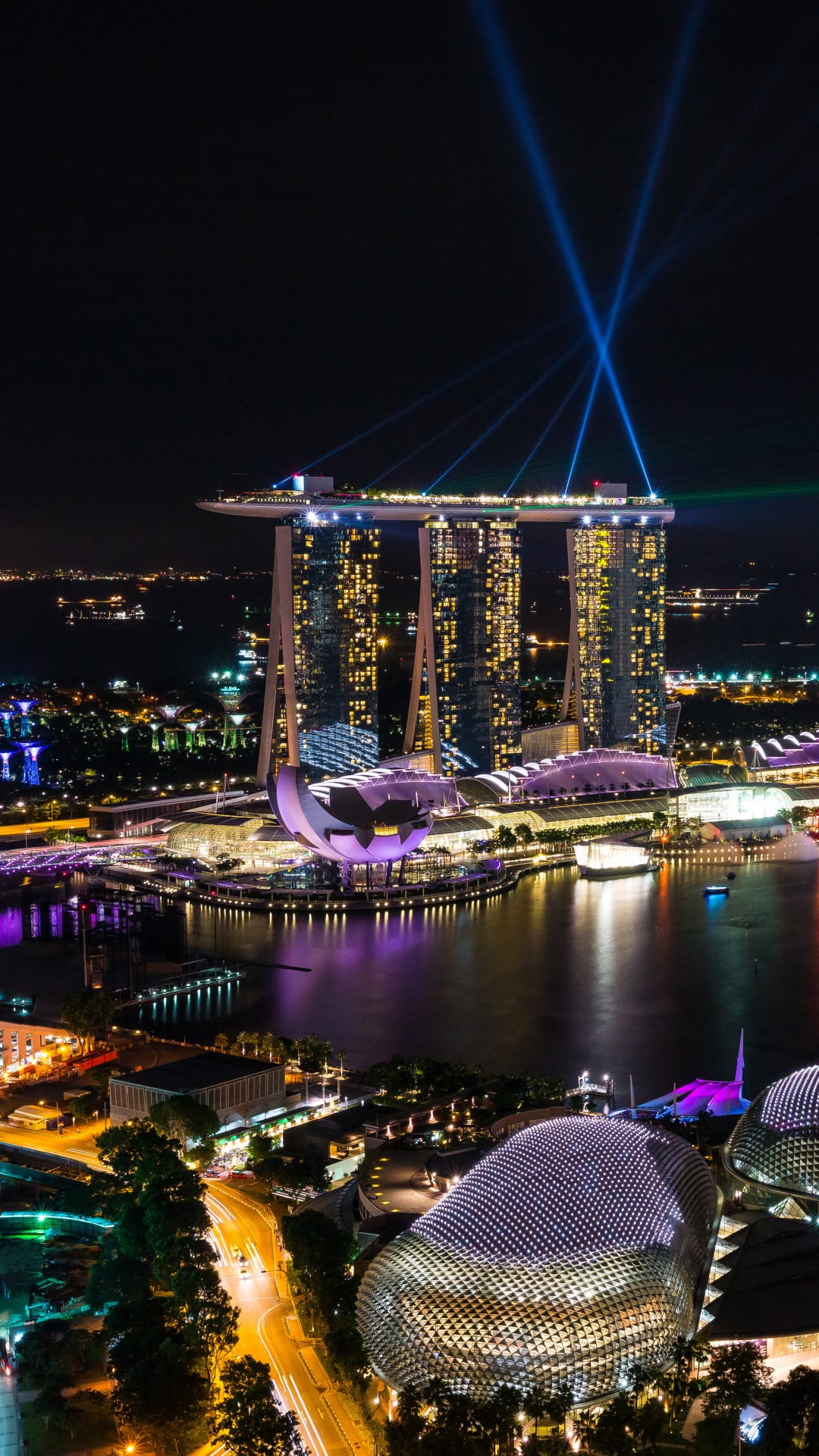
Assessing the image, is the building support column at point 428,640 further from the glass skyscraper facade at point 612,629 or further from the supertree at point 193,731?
the supertree at point 193,731

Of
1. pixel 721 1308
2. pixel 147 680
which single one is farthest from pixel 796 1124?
pixel 147 680

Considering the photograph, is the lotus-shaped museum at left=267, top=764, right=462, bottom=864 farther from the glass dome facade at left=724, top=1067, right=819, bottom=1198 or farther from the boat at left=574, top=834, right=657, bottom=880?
the glass dome facade at left=724, top=1067, right=819, bottom=1198

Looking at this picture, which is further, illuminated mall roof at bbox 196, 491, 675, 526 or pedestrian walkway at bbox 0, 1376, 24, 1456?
illuminated mall roof at bbox 196, 491, 675, 526

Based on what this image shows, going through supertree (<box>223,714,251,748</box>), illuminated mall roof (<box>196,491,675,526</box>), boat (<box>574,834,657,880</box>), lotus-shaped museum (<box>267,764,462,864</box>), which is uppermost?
illuminated mall roof (<box>196,491,675,526</box>)

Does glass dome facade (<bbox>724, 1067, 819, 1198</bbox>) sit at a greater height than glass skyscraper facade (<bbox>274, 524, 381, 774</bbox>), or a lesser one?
lesser

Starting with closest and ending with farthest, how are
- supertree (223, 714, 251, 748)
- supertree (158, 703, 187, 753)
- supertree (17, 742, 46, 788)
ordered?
supertree (17, 742, 46, 788) → supertree (223, 714, 251, 748) → supertree (158, 703, 187, 753)

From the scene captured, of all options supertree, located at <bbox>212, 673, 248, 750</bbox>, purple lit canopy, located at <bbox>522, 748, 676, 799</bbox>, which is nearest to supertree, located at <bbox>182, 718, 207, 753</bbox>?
supertree, located at <bbox>212, 673, 248, 750</bbox>

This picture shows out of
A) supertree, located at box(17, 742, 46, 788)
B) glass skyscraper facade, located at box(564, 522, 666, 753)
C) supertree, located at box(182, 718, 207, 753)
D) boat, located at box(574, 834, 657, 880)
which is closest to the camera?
boat, located at box(574, 834, 657, 880)
